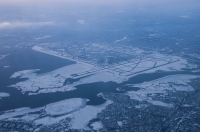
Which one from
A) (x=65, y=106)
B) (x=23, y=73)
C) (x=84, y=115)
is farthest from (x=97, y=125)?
(x=23, y=73)

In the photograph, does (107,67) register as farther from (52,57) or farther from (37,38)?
(37,38)

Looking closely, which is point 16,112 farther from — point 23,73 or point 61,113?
point 23,73

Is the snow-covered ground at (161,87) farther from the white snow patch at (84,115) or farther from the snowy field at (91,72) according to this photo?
the white snow patch at (84,115)

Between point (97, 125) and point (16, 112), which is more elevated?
point (16, 112)

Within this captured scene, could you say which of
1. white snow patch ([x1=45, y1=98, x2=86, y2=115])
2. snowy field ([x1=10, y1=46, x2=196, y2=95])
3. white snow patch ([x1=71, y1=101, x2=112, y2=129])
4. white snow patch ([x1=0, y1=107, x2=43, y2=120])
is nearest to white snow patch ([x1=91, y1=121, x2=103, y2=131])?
white snow patch ([x1=71, y1=101, x2=112, y2=129])

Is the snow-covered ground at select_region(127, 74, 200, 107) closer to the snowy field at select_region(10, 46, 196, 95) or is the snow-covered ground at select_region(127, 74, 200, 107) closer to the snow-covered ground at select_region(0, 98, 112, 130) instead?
the snowy field at select_region(10, 46, 196, 95)

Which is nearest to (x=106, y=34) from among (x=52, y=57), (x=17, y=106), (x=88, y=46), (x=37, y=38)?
(x=88, y=46)

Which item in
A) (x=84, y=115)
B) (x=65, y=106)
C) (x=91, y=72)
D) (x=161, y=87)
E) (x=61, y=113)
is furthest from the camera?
(x=91, y=72)

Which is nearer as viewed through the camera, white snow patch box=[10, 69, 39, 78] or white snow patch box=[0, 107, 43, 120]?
white snow patch box=[0, 107, 43, 120]
